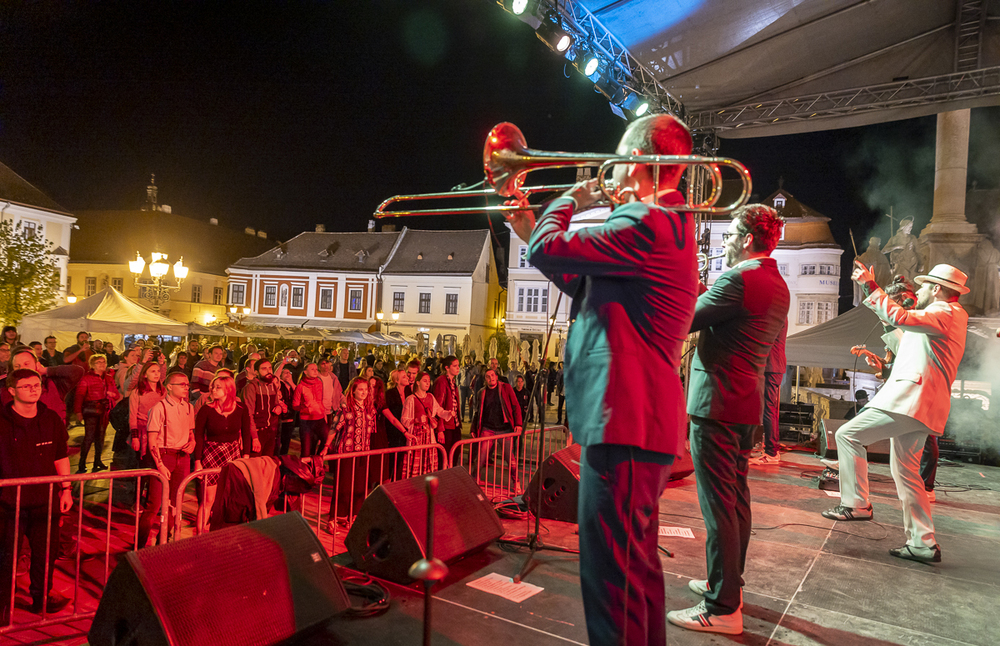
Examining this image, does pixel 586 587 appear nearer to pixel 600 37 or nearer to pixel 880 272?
pixel 600 37

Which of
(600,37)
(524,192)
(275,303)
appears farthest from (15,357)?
(275,303)

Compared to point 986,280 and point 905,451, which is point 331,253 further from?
point 905,451

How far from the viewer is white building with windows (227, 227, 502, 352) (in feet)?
146

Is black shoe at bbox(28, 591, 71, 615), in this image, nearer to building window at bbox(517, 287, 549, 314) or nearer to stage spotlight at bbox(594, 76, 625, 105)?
stage spotlight at bbox(594, 76, 625, 105)

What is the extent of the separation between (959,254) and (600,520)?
15.6 m

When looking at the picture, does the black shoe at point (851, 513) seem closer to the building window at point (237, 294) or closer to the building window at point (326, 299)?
the building window at point (326, 299)

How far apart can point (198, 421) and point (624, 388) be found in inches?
216

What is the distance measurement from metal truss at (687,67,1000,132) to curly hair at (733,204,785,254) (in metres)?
7.40

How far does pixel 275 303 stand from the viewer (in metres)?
47.7

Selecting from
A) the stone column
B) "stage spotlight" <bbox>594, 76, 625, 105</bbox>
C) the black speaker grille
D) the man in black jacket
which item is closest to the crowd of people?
the man in black jacket

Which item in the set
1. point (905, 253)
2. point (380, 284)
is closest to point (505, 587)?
point (905, 253)

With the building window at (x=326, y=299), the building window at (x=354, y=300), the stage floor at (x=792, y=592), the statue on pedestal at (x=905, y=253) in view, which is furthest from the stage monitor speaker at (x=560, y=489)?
the building window at (x=326, y=299)

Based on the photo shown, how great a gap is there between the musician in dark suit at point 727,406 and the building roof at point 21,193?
46.0 meters

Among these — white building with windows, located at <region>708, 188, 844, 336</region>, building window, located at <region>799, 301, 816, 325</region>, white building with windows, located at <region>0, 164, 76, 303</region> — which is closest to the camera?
white building with windows, located at <region>0, 164, 76, 303</region>
